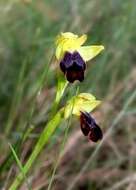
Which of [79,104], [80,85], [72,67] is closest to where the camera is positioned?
[72,67]

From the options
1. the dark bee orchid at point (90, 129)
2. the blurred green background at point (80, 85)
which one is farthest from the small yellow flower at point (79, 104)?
the blurred green background at point (80, 85)

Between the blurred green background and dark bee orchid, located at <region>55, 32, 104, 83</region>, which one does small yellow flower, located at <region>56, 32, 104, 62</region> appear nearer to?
dark bee orchid, located at <region>55, 32, 104, 83</region>

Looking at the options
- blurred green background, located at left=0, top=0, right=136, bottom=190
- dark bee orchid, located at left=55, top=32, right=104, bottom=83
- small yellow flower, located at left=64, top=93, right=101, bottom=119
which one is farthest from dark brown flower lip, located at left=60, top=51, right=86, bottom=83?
blurred green background, located at left=0, top=0, right=136, bottom=190

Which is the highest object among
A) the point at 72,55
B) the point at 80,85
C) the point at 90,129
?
the point at 80,85

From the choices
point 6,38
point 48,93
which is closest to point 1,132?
point 48,93

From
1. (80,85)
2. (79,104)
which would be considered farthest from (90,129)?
(80,85)

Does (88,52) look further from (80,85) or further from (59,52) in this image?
(80,85)
